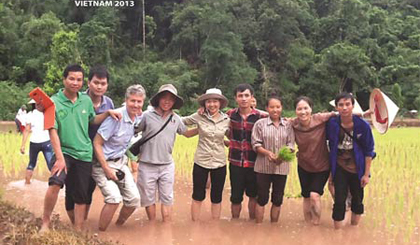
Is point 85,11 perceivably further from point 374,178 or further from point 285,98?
point 374,178

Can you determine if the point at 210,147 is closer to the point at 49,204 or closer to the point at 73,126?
the point at 73,126

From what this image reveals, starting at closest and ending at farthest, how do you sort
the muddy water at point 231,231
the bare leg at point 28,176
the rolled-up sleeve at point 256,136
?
the muddy water at point 231,231, the rolled-up sleeve at point 256,136, the bare leg at point 28,176

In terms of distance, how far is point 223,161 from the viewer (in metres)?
4.82

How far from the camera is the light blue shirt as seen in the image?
13.8ft

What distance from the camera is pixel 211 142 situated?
4.79 m

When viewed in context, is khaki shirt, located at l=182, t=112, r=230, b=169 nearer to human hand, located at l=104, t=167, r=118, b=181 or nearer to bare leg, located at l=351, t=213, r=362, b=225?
→ human hand, located at l=104, t=167, r=118, b=181

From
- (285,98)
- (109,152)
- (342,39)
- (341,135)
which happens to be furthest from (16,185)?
(342,39)

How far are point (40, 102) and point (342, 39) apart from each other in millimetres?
33391

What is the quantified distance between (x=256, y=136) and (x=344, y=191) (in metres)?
1.01

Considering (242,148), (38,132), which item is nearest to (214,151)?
(242,148)

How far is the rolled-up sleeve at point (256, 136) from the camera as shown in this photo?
15.2 feet

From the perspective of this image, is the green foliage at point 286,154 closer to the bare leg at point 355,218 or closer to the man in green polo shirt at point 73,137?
the bare leg at point 355,218

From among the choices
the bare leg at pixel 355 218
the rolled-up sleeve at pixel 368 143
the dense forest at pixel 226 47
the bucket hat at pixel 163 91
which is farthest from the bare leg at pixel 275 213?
the dense forest at pixel 226 47

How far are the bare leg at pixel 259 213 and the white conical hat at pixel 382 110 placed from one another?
144 cm
